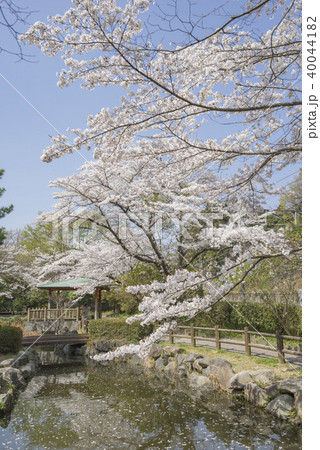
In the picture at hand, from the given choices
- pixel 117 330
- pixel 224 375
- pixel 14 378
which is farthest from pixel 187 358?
pixel 117 330

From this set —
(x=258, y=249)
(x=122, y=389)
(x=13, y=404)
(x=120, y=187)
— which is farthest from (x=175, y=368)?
(x=258, y=249)

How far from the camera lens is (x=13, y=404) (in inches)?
256

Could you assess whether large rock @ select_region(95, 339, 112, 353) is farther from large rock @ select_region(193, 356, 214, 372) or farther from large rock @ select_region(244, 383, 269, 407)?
large rock @ select_region(244, 383, 269, 407)

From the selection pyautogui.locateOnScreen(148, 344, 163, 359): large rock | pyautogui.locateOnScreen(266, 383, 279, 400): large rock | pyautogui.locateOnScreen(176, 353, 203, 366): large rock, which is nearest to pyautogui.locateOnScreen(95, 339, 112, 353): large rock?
pyautogui.locateOnScreen(148, 344, 163, 359): large rock

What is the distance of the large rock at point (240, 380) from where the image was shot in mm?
6441

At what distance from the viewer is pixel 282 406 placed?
5273 millimetres

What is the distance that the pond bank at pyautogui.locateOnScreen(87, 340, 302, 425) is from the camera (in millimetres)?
5316

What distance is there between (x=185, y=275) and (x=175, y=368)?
5.84 m

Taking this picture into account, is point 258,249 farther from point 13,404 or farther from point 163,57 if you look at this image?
point 13,404

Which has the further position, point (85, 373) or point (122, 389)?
point (85, 373)

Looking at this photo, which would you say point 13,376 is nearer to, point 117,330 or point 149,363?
point 149,363

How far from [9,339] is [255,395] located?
22.8 feet

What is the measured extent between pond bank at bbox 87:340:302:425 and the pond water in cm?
21

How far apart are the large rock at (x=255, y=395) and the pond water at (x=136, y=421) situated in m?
0.17
